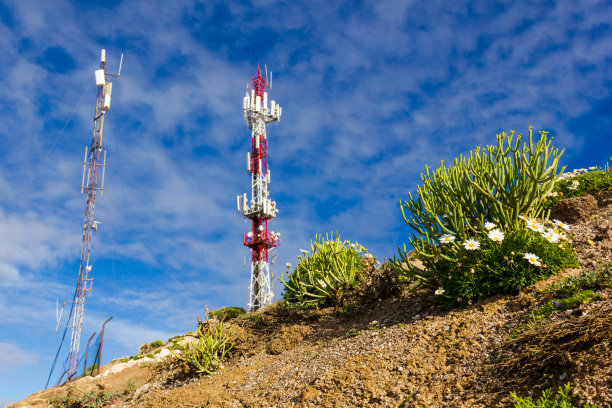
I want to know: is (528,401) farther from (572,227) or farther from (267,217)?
(267,217)

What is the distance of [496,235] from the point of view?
6.25m

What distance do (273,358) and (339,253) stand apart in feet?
10.0

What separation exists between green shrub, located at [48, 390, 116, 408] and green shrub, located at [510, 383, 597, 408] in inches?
378

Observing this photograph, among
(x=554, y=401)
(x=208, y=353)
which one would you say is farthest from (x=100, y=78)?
(x=554, y=401)

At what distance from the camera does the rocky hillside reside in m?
4.14

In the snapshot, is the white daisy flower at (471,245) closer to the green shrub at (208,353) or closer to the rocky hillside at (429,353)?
the rocky hillside at (429,353)

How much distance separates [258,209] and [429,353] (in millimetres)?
25998

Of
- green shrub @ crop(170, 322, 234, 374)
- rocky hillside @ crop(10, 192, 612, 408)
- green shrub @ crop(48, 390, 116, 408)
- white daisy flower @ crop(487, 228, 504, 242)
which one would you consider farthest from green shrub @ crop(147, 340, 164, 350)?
white daisy flower @ crop(487, 228, 504, 242)

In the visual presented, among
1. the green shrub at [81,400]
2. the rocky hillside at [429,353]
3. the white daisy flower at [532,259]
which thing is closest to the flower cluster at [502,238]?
the white daisy flower at [532,259]

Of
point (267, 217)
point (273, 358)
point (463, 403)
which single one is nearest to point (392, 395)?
point (463, 403)

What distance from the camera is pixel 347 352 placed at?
627 cm

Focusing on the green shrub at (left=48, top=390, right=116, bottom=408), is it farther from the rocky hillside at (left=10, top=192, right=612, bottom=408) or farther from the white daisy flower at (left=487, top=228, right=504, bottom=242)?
the white daisy flower at (left=487, top=228, right=504, bottom=242)

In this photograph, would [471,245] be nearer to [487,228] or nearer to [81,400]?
[487,228]

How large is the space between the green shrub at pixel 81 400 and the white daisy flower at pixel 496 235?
30.1 ft
